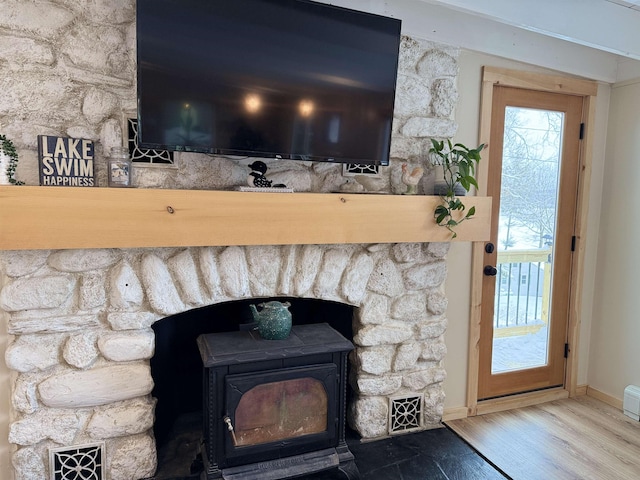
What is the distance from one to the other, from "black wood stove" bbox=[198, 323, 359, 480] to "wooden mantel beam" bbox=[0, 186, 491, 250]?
488 millimetres

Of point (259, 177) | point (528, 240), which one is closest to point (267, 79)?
point (259, 177)

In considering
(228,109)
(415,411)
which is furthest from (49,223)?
(415,411)

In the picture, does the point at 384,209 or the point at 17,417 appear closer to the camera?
the point at 17,417

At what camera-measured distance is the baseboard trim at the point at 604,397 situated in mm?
2902

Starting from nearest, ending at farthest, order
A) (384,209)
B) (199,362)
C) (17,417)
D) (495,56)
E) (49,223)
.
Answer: (49,223) < (17,417) < (384,209) < (199,362) < (495,56)

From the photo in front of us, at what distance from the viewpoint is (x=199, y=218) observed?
1765 millimetres

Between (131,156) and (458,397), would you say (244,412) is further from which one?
(458,397)

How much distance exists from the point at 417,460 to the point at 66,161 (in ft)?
6.99

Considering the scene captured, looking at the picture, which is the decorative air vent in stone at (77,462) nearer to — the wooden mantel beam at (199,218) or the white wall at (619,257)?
the wooden mantel beam at (199,218)

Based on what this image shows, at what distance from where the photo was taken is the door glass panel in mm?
2729

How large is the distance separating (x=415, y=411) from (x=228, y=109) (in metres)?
1.91

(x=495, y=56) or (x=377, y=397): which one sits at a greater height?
(x=495, y=56)

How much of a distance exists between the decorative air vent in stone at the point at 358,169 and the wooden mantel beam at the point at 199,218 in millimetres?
259

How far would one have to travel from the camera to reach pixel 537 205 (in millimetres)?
2830
